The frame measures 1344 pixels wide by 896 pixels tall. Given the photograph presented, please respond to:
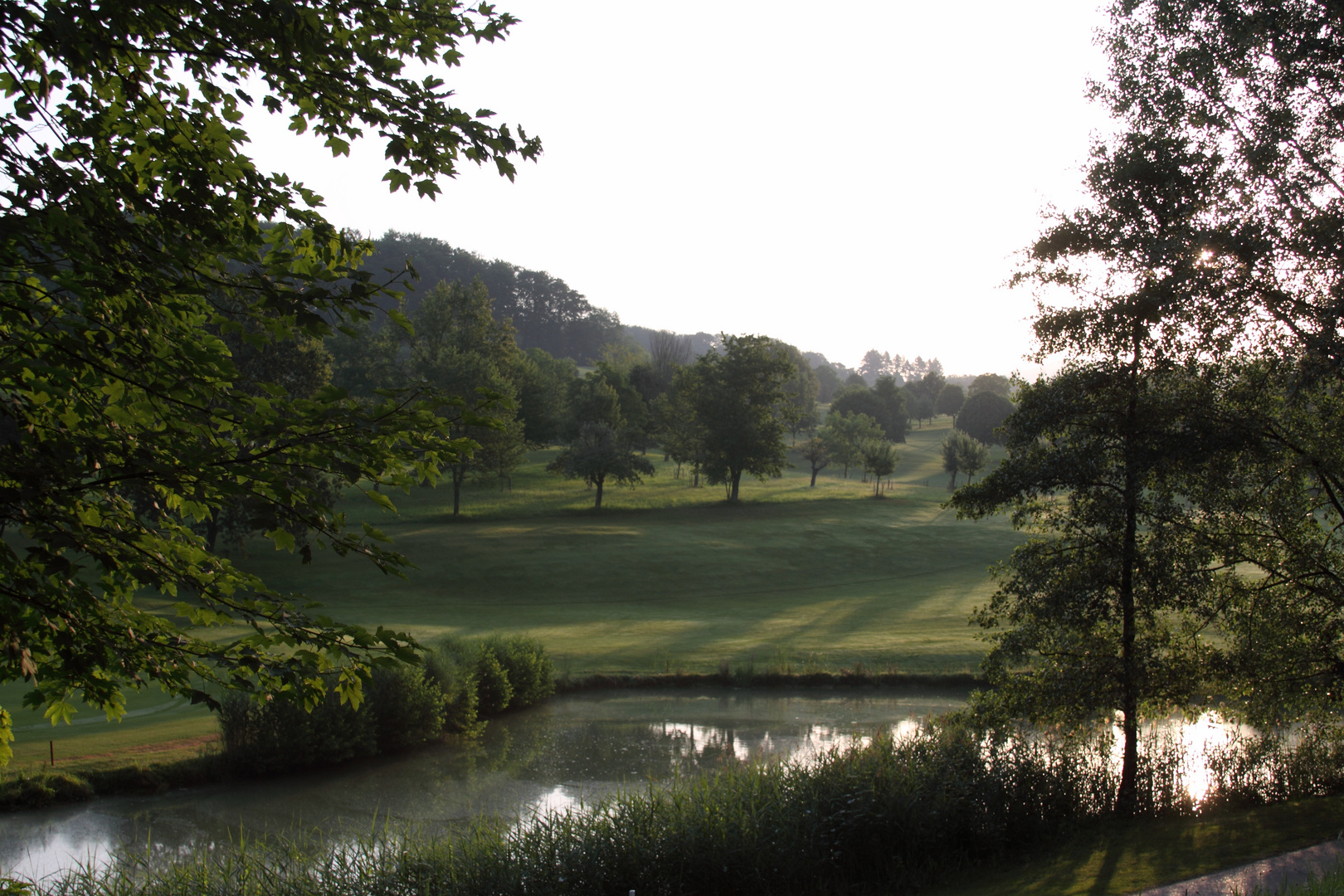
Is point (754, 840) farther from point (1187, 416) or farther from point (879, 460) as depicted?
point (879, 460)

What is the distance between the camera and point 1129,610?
13.3m

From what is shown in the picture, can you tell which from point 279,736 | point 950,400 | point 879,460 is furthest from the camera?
point 950,400

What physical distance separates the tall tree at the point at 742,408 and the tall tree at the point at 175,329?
52.2 m

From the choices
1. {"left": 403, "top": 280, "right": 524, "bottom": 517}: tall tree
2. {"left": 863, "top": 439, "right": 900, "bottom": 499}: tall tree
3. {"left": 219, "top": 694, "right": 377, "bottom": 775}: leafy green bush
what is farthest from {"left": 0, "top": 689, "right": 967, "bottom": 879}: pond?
{"left": 863, "top": 439, "right": 900, "bottom": 499}: tall tree

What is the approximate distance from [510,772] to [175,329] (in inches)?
571

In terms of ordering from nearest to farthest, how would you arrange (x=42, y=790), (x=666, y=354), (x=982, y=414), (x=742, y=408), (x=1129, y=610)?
(x=1129, y=610)
(x=42, y=790)
(x=742, y=408)
(x=982, y=414)
(x=666, y=354)

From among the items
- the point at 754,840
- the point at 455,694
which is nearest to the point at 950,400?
the point at 455,694

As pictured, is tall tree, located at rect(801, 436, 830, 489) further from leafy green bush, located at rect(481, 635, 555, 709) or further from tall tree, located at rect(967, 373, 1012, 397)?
leafy green bush, located at rect(481, 635, 555, 709)

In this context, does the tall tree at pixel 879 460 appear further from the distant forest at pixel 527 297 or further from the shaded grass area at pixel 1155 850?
the distant forest at pixel 527 297

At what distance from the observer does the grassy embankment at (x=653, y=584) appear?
26.1m

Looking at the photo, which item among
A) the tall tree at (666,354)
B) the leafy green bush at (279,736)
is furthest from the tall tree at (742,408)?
the leafy green bush at (279,736)

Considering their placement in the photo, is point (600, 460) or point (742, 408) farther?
point (742, 408)

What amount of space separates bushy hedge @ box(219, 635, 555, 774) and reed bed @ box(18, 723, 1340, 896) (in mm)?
3592

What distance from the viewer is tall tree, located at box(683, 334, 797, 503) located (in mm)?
57969
